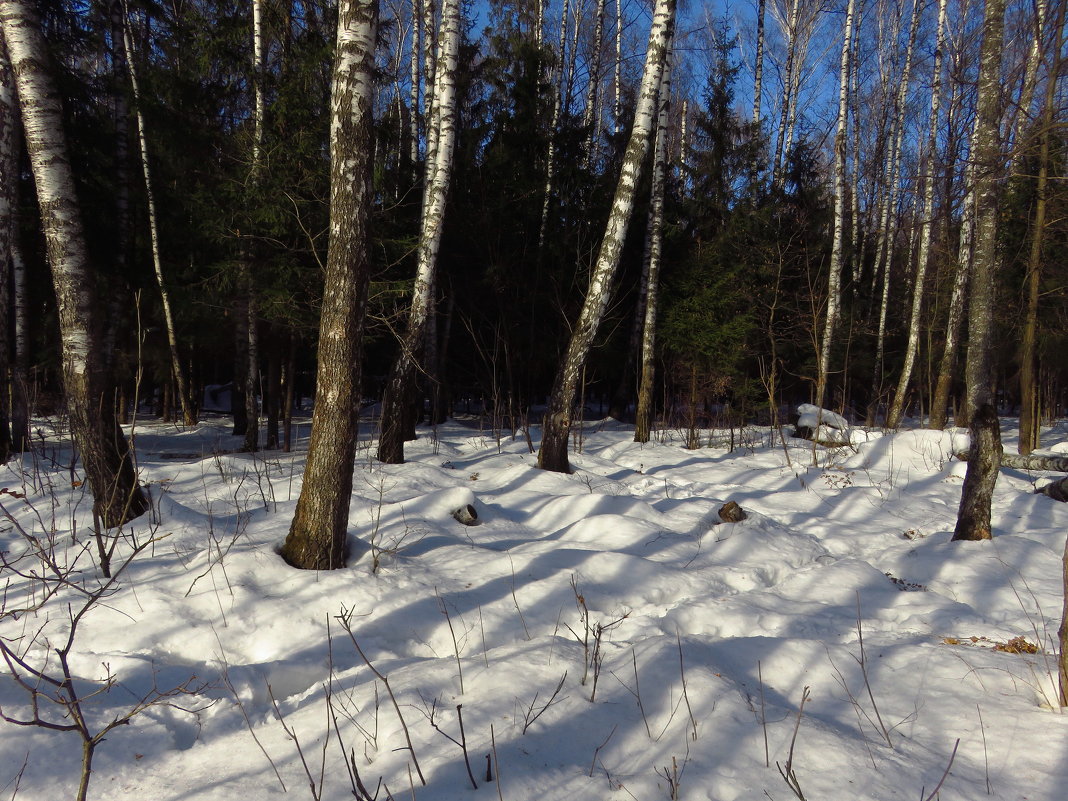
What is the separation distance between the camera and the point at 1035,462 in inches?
409

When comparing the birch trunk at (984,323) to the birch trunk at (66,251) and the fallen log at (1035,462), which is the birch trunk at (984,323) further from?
the birch trunk at (66,251)

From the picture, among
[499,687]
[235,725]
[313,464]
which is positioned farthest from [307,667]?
[313,464]

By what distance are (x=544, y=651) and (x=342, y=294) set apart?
2565 mm

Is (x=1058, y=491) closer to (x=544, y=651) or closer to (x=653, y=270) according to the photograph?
(x=653, y=270)

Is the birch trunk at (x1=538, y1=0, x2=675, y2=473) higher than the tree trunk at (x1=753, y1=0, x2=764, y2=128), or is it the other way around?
the tree trunk at (x1=753, y1=0, x2=764, y2=128)

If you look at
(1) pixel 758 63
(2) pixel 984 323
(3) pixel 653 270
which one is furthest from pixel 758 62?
(2) pixel 984 323

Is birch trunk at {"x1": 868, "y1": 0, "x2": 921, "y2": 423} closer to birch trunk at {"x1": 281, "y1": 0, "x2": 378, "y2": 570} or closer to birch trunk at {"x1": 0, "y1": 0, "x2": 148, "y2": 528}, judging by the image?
birch trunk at {"x1": 281, "y1": 0, "x2": 378, "y2": 570}

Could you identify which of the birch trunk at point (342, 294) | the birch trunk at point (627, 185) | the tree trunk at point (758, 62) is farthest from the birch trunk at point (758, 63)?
the birch trunk at point (342, 294)

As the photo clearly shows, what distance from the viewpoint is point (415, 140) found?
1402 centimetres

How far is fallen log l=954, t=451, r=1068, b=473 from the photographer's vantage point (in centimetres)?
1001

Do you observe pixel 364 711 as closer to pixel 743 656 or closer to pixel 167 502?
pixel 743 656

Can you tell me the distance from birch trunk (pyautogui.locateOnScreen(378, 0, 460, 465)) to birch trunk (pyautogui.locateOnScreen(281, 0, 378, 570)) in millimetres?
3576

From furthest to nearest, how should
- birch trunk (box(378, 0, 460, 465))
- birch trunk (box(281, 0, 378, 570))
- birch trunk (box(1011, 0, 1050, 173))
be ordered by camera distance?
birch trunk (box(378, 0, 460, 465)) → birch trunk (box(281, 0, 378, 570)) → birch trunk (box(1011, 0, 1050, 173))

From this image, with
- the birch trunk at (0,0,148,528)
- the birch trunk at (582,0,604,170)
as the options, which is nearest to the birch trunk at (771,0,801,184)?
the birch trunk at (582,0,604,170)
